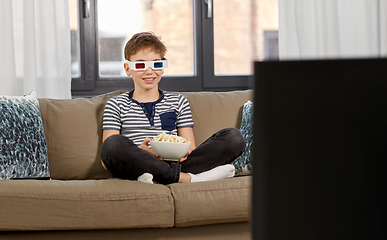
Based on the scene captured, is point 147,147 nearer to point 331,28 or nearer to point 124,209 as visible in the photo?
point 124,209

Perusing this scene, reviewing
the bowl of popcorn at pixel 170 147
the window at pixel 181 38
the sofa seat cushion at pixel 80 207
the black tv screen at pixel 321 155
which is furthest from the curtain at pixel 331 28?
the black tv screen at pixel 321 155

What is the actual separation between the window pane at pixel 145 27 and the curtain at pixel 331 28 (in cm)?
70

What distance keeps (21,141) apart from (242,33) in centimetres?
182

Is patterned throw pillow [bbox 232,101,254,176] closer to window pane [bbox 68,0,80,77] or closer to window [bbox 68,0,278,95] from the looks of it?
window [bbox 68,0,278,95]

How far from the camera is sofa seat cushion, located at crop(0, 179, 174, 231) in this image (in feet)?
4.62

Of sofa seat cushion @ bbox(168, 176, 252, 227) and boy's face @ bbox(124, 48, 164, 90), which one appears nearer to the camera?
sofa seat cushion @ bbox(168, 176, 252, 227)

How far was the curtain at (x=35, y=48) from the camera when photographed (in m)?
2.38

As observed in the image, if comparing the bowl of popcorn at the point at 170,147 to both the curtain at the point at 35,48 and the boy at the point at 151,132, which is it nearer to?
the boy at the point at 151,132

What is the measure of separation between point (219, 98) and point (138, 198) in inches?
39.3

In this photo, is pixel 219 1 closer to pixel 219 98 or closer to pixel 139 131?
pixel 219 98

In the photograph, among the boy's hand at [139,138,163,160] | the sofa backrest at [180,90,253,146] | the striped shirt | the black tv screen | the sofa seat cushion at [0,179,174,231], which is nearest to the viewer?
the black tv screen

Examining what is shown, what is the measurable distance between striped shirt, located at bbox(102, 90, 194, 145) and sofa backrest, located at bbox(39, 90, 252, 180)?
125 mm

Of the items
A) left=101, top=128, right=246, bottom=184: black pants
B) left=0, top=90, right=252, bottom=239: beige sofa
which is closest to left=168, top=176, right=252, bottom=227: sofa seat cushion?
left=0, top=90, right=252, bottom=239: beige sofa

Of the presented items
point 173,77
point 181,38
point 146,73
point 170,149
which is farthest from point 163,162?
point 181,38
